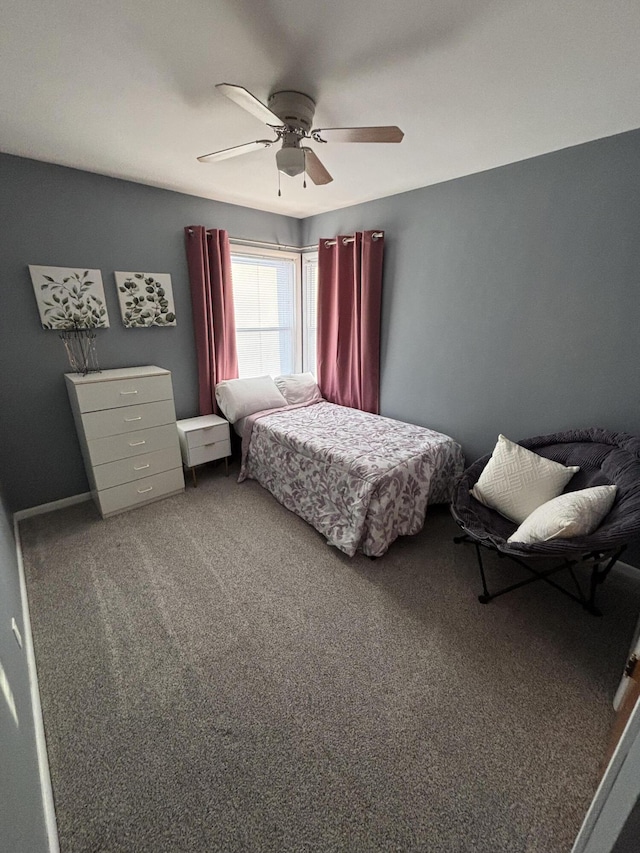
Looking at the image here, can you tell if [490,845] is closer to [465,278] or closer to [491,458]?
[491,458]

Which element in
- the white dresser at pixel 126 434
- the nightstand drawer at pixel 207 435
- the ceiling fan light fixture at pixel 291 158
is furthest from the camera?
the nightstand drawer at pixel 207 435

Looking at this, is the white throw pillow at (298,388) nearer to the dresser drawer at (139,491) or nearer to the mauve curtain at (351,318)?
the mauve curtain at (351,318)

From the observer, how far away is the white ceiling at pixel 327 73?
1.11 metres

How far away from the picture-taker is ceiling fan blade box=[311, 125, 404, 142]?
1457 mm

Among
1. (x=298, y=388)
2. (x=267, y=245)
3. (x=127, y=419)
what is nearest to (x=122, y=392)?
(x=127, y=419)

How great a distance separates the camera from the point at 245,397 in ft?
10.5

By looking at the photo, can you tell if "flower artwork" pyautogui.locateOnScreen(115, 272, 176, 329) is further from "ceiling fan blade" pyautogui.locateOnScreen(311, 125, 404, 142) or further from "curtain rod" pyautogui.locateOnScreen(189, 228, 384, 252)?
"ceiling fan blade" pyautogui.locateOnScreen(311, 125, 404, 142)

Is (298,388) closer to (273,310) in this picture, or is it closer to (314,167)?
(273,310)

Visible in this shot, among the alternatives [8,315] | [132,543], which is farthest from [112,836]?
[8,315]

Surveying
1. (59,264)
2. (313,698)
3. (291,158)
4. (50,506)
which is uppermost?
(291,158)

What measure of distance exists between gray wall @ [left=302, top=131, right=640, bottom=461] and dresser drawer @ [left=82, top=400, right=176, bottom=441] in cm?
203

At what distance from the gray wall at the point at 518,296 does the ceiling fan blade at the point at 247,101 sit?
160 cm

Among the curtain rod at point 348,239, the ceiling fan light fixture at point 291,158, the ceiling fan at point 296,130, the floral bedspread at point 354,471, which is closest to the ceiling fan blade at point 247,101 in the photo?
the ceiling fan at point 296,130

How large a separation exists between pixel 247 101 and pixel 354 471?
1845 millimetres
